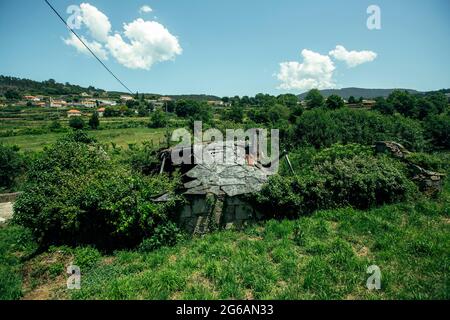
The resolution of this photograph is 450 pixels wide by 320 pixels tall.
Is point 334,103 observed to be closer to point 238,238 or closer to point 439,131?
point 439,131

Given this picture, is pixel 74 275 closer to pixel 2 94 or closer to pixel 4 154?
pixel 4 154

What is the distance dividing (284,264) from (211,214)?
2489 millimetres

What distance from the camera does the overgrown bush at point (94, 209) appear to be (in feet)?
21.0

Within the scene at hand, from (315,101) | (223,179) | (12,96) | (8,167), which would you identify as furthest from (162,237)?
(12,96)

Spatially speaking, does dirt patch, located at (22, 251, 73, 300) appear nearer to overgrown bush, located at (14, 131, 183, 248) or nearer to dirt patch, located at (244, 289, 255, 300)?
overgrown bush, located at (14, 131, 183, 248)

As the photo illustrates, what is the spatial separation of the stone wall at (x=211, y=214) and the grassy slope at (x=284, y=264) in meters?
0.32

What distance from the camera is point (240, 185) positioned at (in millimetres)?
7004

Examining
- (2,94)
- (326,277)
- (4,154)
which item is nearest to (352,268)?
(326,277)

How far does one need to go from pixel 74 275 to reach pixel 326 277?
511 cm

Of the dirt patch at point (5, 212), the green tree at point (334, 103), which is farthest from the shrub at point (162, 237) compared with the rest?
the green tree at point (334, 103)

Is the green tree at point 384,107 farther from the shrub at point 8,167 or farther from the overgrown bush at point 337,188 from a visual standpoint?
the shrub at point 8,167

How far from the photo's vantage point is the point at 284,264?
16.3 feet

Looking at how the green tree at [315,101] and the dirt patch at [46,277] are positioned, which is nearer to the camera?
the dirt patch at [46,277]
